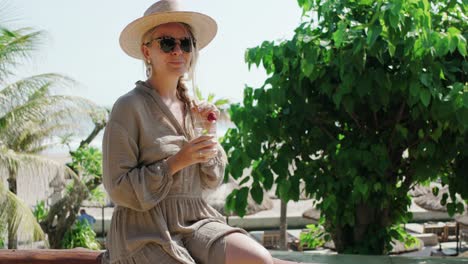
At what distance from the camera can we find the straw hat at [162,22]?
2.13 m

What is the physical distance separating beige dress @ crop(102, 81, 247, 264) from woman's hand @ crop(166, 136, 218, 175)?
0.04 metres

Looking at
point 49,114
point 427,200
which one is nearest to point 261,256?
point 49,114

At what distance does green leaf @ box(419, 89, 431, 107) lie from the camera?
12.5ft

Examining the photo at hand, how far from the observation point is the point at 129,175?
1.98m

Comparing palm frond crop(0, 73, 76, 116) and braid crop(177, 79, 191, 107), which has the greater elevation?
palm frond crop(0, 73, 76, 116)

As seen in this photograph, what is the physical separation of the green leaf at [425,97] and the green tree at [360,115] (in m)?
0.01

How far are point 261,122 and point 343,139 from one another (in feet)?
1.79

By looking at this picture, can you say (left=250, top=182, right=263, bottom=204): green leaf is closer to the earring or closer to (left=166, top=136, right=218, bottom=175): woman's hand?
the earring

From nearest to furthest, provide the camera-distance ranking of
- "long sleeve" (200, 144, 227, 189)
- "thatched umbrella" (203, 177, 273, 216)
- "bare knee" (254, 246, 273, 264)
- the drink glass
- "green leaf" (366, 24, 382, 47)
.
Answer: "bare knee" (254, 246, 273, 264), the drink glass, "long sleeve" (200, 144, 227, 189), "green leaf" (366, 24, 382, 47), "thatched umbrella" (203, 177, 273, 216)

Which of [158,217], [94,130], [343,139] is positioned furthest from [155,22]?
[94,130]

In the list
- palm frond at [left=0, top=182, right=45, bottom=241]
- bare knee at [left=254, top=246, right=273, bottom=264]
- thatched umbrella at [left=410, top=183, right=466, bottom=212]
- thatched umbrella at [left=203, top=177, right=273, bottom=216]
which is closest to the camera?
bare knee at [left=254, top=246, right=273, bottom=264]

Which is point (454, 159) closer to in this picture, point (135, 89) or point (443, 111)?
point (443, 111)

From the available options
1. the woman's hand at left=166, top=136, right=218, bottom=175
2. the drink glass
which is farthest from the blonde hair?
the woman's hand at left=166, top=136, right=218, bottom=175

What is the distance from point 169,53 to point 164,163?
34cm
